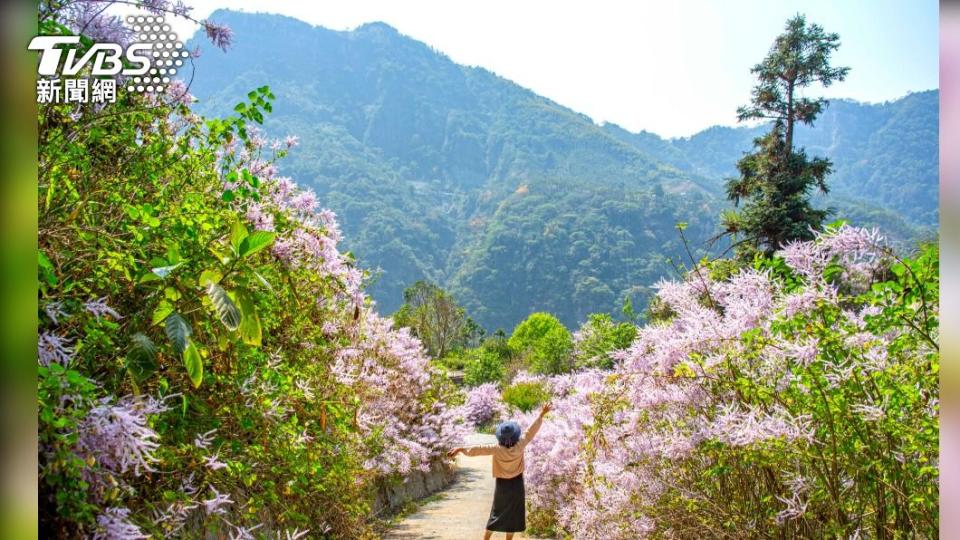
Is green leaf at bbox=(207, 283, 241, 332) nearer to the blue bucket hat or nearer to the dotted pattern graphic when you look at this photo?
the dotted pattern graphic

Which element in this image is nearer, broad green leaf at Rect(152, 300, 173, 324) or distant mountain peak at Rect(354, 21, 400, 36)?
broad green leaf at Rect(152, 300, 173, 324)

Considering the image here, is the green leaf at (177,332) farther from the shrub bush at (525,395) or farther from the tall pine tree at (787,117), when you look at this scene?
the shrub bush at (525,395)

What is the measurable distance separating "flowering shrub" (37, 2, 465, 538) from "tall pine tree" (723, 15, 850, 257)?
11.6 meters

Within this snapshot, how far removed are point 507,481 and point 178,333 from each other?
12.9ft

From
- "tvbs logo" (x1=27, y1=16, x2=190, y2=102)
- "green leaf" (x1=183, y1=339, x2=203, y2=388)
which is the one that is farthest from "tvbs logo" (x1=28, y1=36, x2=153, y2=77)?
"green leaf" (x1=183, y1=339, x2=203, y2=388)

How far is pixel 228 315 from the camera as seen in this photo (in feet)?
6.90

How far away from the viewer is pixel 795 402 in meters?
2.94

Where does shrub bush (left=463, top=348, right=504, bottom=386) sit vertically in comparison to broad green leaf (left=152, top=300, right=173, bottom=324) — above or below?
below

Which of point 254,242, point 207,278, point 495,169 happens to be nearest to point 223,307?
point 207,278

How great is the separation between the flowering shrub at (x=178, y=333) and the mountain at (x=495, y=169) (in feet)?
119

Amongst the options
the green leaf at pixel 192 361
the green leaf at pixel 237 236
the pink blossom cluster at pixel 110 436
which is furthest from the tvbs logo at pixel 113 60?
the pink blossom cluster at pixel 110 436

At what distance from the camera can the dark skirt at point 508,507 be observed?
218 inches

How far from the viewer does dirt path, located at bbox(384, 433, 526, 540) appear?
6887 millimetres

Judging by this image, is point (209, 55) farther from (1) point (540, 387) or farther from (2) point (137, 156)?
(2) point (137, 156)
